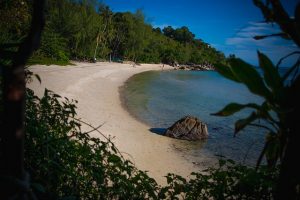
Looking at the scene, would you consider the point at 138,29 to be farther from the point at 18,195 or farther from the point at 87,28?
Answer: the point at 18,195

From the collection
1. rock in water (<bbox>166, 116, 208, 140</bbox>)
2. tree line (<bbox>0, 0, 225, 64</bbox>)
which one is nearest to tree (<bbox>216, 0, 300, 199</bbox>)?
rock in water (<bbox>166, 116, 208, 140</bbox>)

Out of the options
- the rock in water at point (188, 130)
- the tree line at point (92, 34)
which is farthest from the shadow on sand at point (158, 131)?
the tree line at point (92, 34)

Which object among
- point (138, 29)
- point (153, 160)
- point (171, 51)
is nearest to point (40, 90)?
point (153, 160)

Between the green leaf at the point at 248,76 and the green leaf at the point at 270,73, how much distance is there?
0.04 meters

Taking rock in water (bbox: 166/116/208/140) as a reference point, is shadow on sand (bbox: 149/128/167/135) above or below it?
below

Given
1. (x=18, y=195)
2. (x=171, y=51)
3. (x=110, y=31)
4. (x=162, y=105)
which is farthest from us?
(x=171, y=51)

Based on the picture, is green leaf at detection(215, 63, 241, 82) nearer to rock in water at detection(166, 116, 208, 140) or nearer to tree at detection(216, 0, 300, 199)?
tree at detection(216, 0, 300, 199)

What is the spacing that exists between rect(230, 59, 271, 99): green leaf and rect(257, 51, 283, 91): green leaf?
36 mm

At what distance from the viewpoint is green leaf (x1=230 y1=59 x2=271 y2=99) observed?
128cm

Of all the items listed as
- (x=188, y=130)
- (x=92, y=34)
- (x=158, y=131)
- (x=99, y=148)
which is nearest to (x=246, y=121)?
(x=99, y=148)

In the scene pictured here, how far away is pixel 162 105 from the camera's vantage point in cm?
2373

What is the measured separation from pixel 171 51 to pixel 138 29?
1229 inches

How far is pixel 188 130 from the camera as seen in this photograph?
13648mm

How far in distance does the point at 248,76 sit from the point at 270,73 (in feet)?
0.35
